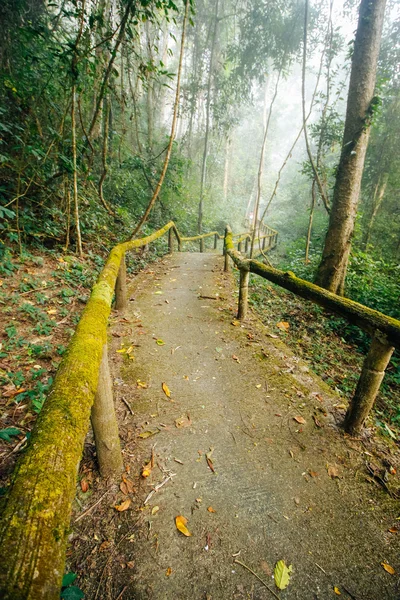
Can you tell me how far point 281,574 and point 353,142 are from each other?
689 cm

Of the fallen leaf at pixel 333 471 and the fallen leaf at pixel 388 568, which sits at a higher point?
the fallen leaf at pixel 333 471

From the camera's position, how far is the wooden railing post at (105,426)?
1607 mm

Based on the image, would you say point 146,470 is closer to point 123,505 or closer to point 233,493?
point 123,505

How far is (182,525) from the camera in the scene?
164cm

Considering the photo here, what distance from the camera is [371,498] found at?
1.85m

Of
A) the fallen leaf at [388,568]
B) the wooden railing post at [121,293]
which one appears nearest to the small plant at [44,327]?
the wooden railing post at [121,293]

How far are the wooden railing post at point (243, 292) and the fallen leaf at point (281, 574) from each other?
2.97m

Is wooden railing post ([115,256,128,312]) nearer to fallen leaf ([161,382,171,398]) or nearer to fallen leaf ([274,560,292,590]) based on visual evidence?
fallen leaf ([161,382,171,398])

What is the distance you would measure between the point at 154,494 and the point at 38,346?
6.76ft

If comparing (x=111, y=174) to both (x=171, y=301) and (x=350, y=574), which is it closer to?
(x=171, y=301)

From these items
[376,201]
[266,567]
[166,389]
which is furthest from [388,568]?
[376,201]

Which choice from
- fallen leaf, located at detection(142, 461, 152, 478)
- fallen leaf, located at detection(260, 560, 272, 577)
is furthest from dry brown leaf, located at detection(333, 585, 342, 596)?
fallen leaf, located at detection(142, 461, 152, 478)

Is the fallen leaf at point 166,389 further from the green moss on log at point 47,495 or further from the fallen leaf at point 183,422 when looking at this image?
the green moss on log at point 47,495

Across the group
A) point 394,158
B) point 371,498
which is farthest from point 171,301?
point 394,158
